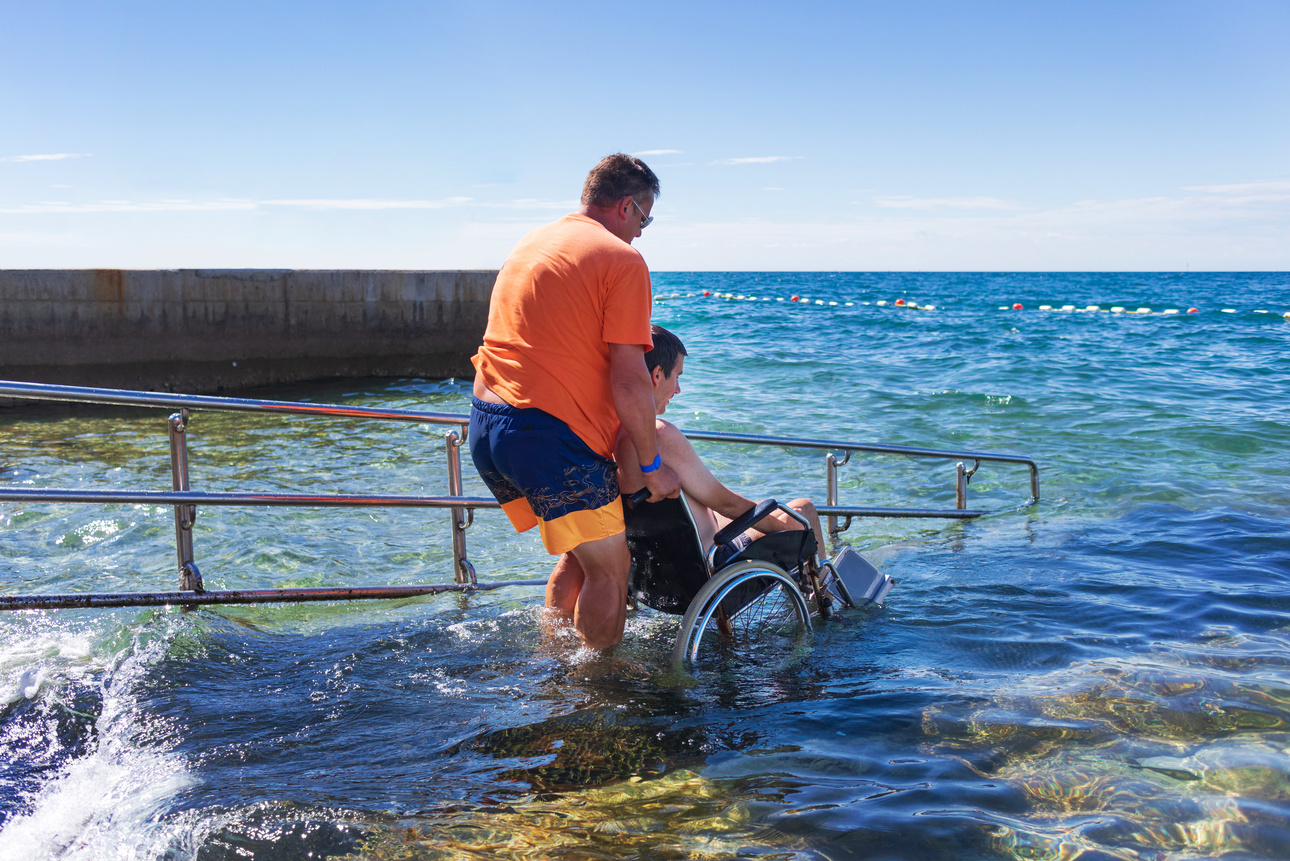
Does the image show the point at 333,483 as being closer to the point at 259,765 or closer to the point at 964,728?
the point at 259,765

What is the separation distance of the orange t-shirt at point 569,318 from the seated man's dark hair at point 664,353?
10.1 inches

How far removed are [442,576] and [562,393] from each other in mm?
2773

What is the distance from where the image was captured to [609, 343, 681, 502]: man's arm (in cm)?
273

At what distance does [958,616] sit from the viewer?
13.9ft

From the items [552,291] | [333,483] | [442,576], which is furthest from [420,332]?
[552,291]

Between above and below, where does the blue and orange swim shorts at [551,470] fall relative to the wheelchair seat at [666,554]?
above

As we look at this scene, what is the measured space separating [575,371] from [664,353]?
1.34ft

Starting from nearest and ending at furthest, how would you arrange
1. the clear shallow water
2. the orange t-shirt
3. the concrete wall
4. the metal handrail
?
the clear shallow water
the orange t-shirt
the metal handrail
the concrete wall

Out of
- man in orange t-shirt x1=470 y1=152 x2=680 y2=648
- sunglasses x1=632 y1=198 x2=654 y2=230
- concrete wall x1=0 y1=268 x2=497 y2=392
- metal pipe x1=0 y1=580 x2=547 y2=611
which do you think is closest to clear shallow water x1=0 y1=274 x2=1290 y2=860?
metal pipe x1=0 y1=580 x2=547 y2=611

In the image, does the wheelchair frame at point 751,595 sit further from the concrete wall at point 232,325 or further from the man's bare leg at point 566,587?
the concrete wall at point 232,325

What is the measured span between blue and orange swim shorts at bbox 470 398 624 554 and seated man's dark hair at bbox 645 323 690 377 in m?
0.39

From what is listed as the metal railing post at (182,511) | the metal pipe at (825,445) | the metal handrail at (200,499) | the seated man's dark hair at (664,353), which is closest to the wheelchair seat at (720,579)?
the seated man's dark hair at (664,353)

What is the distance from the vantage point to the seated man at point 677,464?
294 cm

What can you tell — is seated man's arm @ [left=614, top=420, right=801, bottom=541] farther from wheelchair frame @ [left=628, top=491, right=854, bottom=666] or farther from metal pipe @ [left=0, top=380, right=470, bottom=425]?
metal pipe @ [left=0, top=380, right=470, bottom=425]
